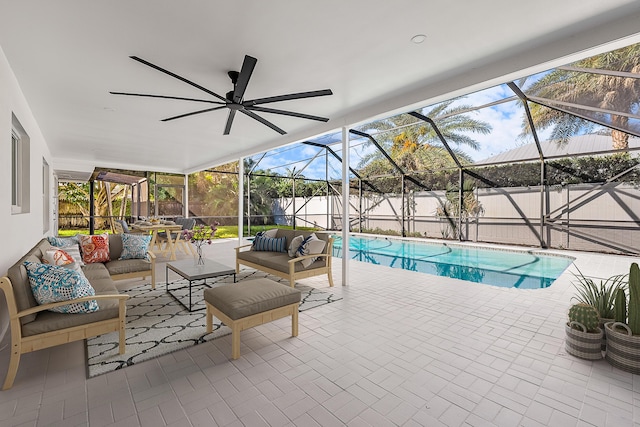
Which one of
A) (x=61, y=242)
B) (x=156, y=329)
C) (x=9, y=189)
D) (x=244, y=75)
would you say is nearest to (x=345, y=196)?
(x=244, y=75)

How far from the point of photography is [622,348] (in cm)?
224

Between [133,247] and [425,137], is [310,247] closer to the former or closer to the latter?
[133,247]

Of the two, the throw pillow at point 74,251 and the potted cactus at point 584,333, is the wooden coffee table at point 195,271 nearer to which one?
the throw pillow at point 74,251

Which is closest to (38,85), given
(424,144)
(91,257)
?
(91,257)

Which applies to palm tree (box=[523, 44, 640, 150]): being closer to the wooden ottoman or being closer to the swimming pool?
the swimming pool

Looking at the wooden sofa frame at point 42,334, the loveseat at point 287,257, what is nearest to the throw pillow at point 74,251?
the wooden sofa frame at point 42,334

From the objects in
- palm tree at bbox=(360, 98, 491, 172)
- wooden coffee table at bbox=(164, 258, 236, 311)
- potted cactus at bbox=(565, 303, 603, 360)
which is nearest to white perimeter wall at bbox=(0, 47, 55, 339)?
Result: wooden coffee table at bbox=(164, 258, 236, 311)

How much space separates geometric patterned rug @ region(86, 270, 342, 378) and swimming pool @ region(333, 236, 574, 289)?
3.11 metres

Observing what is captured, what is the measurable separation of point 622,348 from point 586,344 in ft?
0.67

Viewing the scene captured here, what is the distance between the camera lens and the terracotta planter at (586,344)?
2363 mm

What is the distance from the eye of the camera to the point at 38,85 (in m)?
3.60

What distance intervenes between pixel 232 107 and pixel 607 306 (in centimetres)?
403

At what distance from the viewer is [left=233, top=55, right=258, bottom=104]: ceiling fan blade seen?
243 centimetres

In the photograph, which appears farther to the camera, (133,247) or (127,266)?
(133,247)
